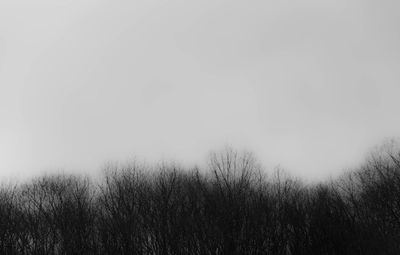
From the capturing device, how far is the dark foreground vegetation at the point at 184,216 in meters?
28.9

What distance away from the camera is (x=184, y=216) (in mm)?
30078

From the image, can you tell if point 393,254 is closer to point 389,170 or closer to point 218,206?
point 218,206

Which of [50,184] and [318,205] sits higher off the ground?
[50,184]

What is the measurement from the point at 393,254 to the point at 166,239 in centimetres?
1576

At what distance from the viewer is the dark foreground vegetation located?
2894cm

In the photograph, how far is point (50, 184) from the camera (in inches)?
1336

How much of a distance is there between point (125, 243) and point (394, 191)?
23.1 metres

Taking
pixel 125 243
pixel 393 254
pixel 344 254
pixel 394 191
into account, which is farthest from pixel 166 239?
pixel 394 191

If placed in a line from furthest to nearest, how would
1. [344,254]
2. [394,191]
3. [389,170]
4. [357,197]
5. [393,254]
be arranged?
[357,197]
[389,170]
[394,191]
[344,254]
[393,254]

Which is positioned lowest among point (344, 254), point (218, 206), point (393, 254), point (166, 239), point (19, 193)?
point (393, 254)

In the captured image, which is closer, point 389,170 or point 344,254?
point 344,254

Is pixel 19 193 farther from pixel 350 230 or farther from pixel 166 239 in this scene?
pixel 350 230

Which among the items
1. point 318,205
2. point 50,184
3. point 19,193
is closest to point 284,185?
point 318,205

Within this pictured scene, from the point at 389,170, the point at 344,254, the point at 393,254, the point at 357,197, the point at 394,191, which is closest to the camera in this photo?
the point at 393,254
